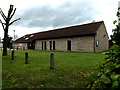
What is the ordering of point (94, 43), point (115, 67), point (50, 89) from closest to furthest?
point (115, 67), point (50, 89), point (94, 43)

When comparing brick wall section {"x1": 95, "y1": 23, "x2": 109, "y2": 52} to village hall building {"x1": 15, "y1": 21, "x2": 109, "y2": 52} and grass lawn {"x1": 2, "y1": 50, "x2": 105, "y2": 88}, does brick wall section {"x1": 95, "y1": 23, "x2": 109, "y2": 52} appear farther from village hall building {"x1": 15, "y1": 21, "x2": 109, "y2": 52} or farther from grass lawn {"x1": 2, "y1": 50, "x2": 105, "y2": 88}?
grass lawn {"x1": 2, "y1": 50, "x2": 105, "y2": 88}

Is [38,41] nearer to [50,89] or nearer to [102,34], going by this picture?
[102,34]

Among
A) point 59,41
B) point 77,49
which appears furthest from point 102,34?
point 59,41

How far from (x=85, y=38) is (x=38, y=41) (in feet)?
49.9

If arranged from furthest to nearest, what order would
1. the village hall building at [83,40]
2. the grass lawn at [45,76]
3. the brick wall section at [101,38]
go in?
the brick wall section at [101,38]
the village hall building at [83,40]
the grass lawn at [45,76]

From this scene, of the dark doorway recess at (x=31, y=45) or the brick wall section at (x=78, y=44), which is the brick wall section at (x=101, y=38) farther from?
the dark doorway recess at (x=31, y=45)

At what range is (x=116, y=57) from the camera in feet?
8.29

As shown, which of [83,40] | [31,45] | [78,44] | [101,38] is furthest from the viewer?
[31,45]

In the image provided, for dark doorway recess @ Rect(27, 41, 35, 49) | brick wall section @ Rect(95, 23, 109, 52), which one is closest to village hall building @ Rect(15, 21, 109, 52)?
brick wall section @ Rect(95, 23, 109, 52)

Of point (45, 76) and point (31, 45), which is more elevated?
point (31, 45)

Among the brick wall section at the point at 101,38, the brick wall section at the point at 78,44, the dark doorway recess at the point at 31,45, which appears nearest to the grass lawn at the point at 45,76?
the brick wall section at the point at 78,44

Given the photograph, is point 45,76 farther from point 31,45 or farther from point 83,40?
point 31,45

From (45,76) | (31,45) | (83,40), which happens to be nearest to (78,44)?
(83,40)

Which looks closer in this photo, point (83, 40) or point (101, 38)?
point (83, 40)
